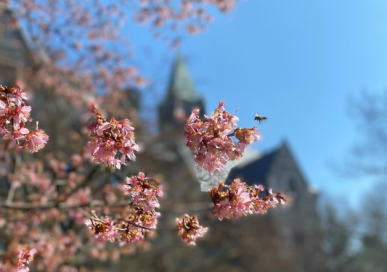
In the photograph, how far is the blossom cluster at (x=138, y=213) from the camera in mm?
1995

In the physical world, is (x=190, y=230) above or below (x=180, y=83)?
below

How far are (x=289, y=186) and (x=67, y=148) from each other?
2007 centimetres

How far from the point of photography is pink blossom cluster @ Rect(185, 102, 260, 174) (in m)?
1.92

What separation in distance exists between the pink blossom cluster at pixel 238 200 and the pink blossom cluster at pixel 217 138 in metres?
0.14

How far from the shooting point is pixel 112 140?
6.17 feet


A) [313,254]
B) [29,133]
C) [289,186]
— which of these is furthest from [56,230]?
[289,186]

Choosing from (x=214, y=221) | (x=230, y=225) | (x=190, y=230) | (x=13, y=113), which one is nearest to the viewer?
(x=13, y=113)

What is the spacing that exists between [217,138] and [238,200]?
1.08ft

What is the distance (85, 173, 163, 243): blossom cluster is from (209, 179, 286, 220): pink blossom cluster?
29 cm

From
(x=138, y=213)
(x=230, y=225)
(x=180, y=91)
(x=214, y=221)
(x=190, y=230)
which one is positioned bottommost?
(x=190, y=230)

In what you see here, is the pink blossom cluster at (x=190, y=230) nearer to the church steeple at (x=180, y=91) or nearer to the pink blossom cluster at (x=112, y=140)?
the pink blossom cluster at (x=112, y=140)

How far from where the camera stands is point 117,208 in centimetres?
364

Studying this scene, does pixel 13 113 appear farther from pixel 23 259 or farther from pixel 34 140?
pixel 23 259

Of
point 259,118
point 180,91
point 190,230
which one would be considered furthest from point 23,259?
point 180,91
